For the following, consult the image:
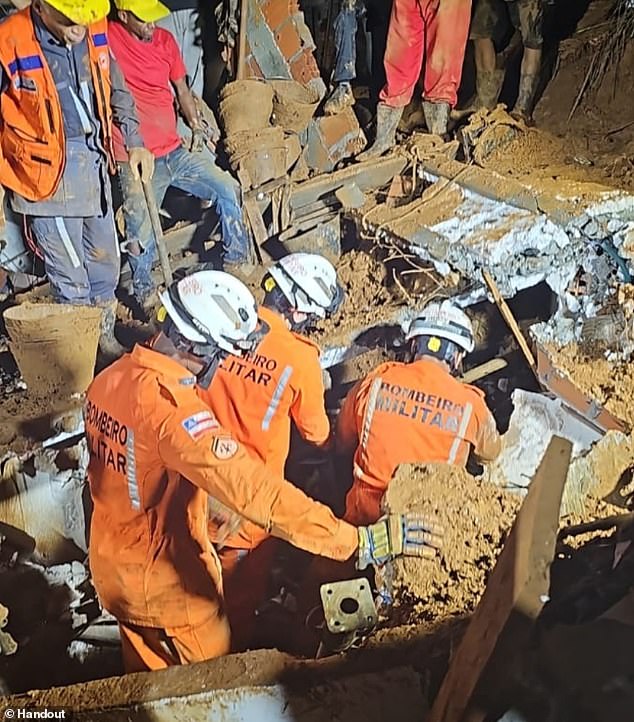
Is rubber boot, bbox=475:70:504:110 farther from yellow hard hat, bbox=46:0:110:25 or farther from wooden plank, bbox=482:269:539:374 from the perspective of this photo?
yellow hard hat, bbox=46:0:110:25

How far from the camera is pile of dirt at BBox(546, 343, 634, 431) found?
2164 millimetres

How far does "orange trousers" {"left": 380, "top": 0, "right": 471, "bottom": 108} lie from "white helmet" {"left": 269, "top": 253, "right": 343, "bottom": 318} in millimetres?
485

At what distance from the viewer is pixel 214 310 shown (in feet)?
6.81

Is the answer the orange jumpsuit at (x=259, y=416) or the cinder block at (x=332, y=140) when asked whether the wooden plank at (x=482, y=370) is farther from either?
the cinder block at (x=332, y=140)

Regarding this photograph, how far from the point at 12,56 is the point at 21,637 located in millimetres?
1355

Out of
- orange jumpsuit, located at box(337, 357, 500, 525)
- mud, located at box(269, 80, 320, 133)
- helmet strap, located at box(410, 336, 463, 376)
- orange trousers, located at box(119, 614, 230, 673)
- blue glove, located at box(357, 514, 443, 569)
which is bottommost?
orange trousers, located at box(119, 614, 230, 673)

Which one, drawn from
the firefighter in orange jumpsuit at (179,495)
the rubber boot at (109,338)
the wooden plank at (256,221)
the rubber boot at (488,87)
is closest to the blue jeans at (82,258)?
the rubber boot at (109,338)

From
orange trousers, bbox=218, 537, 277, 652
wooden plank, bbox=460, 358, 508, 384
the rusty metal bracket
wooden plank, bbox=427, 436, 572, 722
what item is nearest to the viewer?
wooden plank, bbox=427, 436, 572, 722

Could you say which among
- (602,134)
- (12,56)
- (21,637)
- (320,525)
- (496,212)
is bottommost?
(21,637)

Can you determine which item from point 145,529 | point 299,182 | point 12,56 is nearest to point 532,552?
point 145,529

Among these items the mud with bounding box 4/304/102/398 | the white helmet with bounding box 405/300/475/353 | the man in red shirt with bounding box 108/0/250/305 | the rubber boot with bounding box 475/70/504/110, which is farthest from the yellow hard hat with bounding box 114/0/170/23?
the white helmet with bounding box 405/300/475/353

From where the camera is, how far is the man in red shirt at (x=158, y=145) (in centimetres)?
215

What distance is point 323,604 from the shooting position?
200 centimetres

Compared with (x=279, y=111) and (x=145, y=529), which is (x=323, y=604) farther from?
(x=279, y=111)
